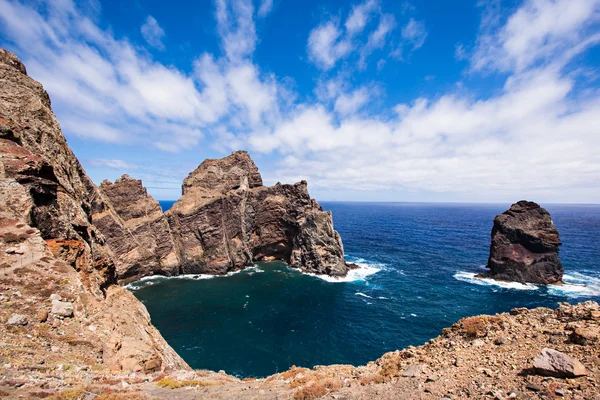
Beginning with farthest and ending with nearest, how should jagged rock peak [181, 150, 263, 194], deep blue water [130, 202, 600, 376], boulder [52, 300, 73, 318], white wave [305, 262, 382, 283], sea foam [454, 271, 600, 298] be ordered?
jagged rock peak [181, 150, 263, 194], white wave [305, 262, 382, 283], sea foam [454, 271, 600, 298], deep blue water [130, 202, 600, 376], boulder [52, 300, 73, 318]

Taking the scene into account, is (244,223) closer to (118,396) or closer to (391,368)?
(391,368)

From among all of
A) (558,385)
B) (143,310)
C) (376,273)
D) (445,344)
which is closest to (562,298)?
(376,273)

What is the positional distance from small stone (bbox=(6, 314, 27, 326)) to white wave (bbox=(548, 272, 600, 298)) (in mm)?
77814

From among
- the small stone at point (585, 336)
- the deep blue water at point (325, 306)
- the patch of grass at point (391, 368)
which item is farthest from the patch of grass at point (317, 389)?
the deep blue water at point (325, 306)

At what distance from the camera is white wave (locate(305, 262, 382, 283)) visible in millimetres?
62594

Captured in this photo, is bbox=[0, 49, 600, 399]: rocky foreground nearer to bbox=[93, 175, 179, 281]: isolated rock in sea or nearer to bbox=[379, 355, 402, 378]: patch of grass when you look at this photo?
bbox=[379, 355, 402, 378]: patch of grass

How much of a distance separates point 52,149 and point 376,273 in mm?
65003

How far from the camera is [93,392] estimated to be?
10.2 m

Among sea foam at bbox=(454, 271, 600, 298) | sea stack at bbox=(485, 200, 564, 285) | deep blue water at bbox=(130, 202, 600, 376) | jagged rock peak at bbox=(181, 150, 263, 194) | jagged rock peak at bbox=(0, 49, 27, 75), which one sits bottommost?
deep blue water at bbox=(130, 202, 600, 376)

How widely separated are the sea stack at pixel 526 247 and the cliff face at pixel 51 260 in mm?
73497

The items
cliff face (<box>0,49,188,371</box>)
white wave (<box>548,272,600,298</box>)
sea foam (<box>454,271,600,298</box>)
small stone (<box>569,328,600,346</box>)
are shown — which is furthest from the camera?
sea foam (<box>454,271,600,298</box>)

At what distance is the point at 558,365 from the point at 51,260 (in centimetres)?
2506

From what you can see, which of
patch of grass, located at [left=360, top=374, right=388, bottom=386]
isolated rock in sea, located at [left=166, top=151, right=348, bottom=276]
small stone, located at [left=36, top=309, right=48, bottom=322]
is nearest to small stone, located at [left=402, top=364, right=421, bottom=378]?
patch of grass, located at [left=360, top=374, right=388, bottom=386]

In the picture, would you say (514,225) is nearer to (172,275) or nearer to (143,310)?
(143,310)
